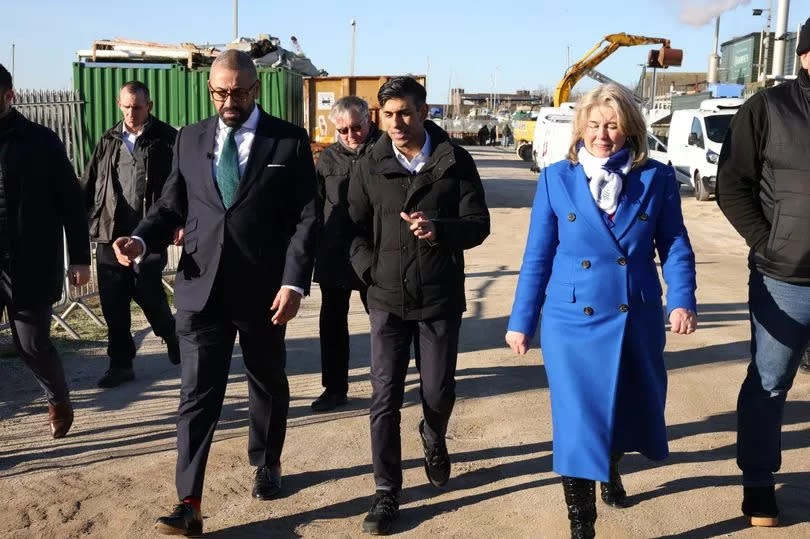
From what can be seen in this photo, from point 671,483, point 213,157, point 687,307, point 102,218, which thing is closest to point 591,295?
point 687,307

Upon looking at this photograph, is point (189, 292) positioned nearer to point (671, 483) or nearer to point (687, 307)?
point (687, 307)

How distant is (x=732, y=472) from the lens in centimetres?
514

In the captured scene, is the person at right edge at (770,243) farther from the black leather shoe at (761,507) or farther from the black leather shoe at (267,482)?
the black leather shoe at (267,482)

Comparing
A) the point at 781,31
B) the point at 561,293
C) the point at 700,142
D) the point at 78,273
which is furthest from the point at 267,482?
the point at 781,31

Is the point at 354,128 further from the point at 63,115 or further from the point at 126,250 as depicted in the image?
the point at 63,115

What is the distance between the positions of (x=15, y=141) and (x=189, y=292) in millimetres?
1546

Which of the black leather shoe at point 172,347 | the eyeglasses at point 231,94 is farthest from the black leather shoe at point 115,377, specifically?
the eyeglasses at point 231,94

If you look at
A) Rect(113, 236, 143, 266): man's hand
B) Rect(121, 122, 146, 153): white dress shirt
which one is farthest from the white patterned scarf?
Rect(121, 122, 146, 153): white dress shirt

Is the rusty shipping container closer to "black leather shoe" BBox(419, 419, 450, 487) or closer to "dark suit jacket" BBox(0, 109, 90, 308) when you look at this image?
"dark suit jacket" BBox(0, 109, 90, 308)

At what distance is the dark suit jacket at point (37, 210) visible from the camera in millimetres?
5211

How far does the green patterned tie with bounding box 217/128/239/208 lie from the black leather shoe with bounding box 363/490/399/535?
149 cm

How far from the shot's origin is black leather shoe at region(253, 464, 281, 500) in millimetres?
4797

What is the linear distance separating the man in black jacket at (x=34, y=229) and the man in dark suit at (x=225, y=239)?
104 cm

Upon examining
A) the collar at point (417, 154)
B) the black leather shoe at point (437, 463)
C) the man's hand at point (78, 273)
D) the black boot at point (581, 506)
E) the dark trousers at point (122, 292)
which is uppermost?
the collar at point (417, 154)
